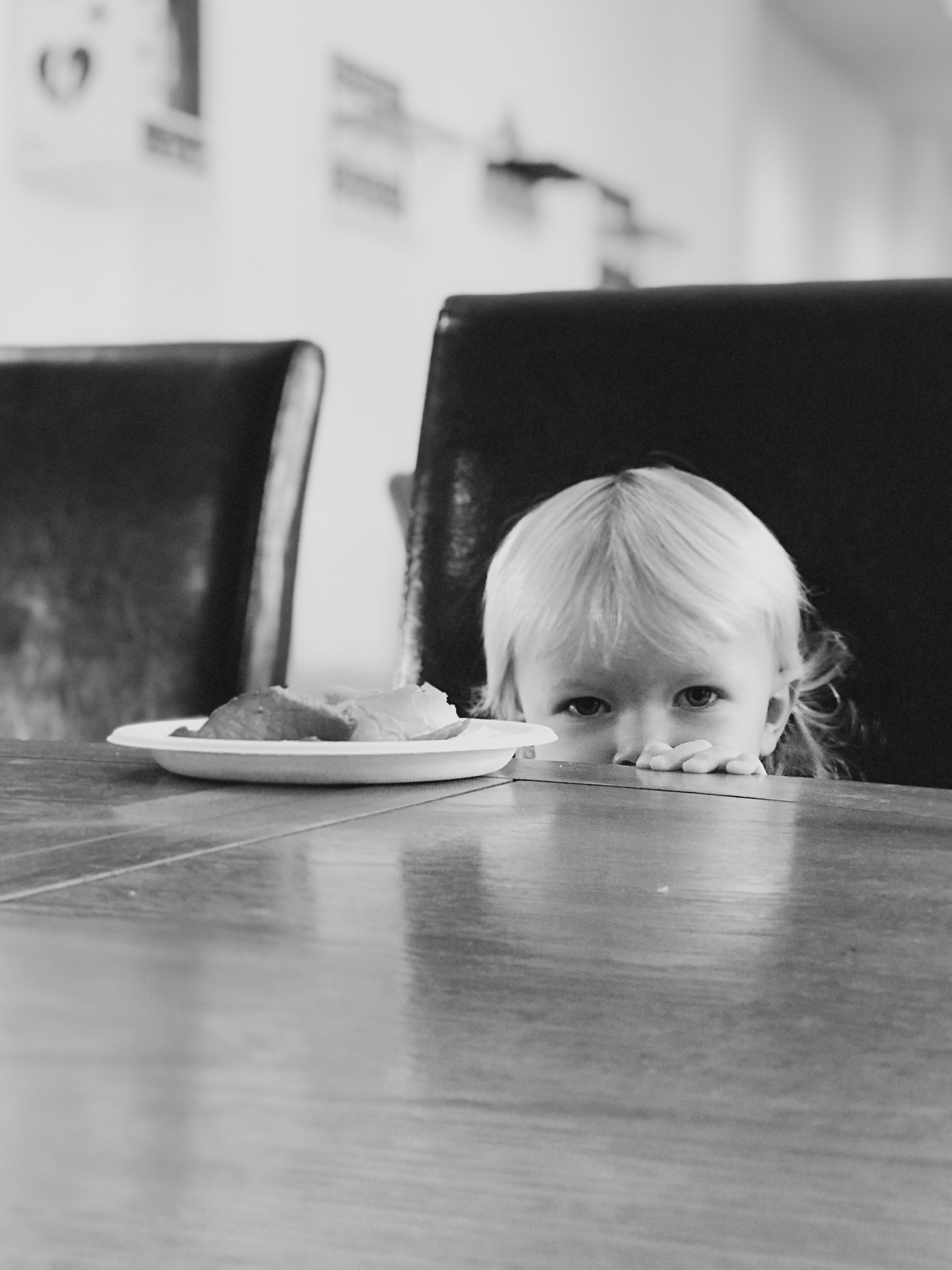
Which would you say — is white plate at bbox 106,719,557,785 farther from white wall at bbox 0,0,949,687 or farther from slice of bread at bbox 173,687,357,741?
white wall at bbox 0,0,949,687

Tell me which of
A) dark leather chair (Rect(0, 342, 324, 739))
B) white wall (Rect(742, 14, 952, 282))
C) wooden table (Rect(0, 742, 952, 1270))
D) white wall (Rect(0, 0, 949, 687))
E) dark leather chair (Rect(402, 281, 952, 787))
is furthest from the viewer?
white wall (Rect(742, 14, 952, 282))

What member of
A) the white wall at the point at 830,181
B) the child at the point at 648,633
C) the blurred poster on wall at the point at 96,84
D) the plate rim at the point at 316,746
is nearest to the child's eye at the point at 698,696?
the child at the point at 648,633

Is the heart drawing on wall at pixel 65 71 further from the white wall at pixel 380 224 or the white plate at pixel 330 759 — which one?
the white plate at pixel 330 759

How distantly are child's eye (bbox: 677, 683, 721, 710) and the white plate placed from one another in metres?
0.61

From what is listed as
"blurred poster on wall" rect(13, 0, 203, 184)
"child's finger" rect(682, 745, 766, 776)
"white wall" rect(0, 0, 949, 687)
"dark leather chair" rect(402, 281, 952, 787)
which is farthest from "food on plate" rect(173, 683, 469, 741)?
"blurred poster on wall" rect(13, 0, 203, 184)

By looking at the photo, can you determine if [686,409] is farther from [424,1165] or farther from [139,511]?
[424,1165]

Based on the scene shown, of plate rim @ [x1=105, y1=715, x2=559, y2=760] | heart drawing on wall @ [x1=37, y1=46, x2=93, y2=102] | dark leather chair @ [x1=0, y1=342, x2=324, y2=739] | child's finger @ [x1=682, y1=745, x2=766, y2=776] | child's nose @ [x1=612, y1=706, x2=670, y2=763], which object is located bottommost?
child's nose @ [x1=612, y1=706, x2=670, y2=763]

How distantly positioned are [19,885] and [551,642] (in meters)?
0.86

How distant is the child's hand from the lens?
0.80m

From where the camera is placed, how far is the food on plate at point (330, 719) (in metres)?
0.60

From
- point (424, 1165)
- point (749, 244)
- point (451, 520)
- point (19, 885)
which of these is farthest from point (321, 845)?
point (749, 244)

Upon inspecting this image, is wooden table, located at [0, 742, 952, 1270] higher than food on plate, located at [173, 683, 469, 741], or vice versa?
food on plate, located at [173, 683, 469, 741]

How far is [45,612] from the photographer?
119 centimetres

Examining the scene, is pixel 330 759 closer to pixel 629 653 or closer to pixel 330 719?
pixel 330 719
